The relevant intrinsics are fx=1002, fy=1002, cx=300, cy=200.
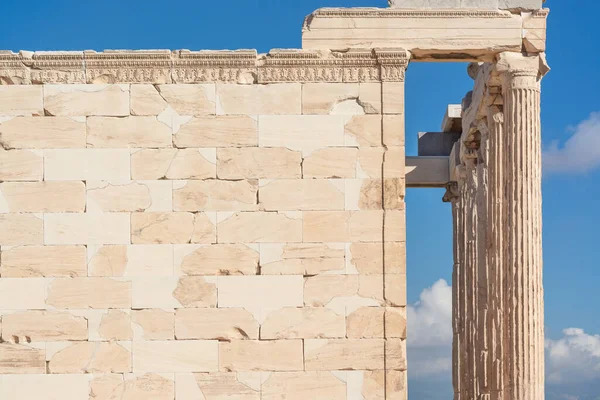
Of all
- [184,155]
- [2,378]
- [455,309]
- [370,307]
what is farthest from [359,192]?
[455,309]

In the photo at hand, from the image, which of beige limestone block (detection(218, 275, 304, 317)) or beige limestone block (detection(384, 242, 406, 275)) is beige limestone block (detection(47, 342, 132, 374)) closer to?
beige limestone block (detection(218, 275, 304, 317))

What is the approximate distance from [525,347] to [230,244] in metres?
4.76

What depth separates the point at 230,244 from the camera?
1420cm

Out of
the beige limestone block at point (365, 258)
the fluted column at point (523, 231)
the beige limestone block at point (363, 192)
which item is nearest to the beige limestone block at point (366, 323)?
the beige limestone block at point (365, 258)

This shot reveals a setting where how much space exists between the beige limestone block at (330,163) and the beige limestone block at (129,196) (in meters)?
2.01

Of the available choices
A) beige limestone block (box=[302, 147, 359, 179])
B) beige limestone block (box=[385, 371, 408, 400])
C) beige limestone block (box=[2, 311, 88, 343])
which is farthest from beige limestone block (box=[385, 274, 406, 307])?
beige limestone block (box=[2, 311, 88, 343])

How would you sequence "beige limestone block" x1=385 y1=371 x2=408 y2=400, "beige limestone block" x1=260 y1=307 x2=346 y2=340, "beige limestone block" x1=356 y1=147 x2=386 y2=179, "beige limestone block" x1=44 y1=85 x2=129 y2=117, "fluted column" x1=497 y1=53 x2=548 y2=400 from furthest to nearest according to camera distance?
1. "fluted column" x1=497 y1=53 x2=548 y2=400
2. "beige limestone block" x1=44 y1=85 x2=129 y2=117
3. "beige limestone block" x1=356 y1=147 x2=386 y2=179
4. "beige limestone block" x1=260 y1=307 x2=346 y2=340
5. "beige limestone block" x1=385 y1=371 x2=408 y2=400

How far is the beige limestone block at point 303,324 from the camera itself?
14078 mm

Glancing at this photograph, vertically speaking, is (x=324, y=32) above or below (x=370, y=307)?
above

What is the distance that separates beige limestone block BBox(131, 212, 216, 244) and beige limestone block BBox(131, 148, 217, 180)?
56 cm

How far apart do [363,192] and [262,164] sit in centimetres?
149

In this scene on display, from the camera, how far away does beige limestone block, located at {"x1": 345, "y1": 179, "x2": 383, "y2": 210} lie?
14242 millimetres

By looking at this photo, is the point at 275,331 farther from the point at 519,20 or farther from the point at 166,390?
the point at 519,20

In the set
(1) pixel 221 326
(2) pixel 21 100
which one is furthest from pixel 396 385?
(2) pixel 21 100
